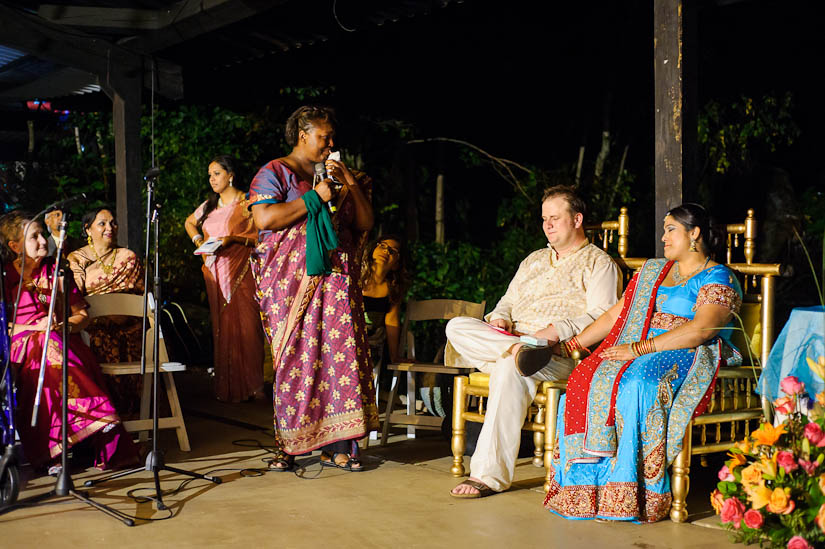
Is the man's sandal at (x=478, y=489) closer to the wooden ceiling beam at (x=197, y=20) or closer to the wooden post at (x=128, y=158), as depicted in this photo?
the wooden ceiling beam at (x=197, y=20)

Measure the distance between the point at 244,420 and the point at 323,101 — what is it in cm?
437

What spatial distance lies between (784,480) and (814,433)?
176mm

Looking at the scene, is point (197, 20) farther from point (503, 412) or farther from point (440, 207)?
point (440, 207)

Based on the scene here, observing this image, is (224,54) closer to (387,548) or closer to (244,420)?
(244,420)

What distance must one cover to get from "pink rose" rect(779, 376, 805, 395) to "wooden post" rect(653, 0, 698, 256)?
1547 mm

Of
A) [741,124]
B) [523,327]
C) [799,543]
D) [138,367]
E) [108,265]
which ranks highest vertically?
[741,124]

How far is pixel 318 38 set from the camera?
6.61 metres

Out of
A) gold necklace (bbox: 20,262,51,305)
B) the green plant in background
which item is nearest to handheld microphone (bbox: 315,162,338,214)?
gold necklace (bbox: 20,262,51,305)

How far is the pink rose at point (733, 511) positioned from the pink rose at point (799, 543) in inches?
8.2

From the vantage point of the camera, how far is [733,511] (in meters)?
2.90

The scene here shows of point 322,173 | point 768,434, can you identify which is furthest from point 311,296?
point 768,434

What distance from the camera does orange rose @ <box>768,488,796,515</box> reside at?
8.86ft

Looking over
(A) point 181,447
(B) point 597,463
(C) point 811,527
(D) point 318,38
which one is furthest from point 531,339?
(D) point 318,38

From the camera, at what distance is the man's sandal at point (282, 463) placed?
442 centimetres
